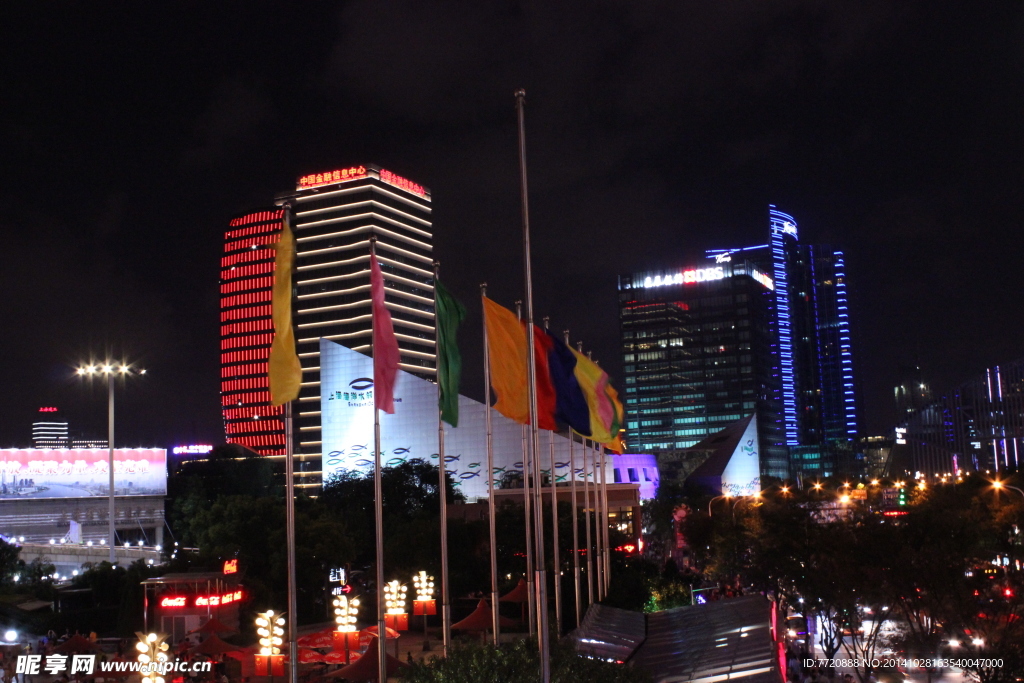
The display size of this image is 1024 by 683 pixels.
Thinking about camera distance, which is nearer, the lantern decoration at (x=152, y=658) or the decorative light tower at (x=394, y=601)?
the lantern decoration at (x=152, y=658)

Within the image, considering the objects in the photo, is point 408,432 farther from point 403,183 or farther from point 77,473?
point 403,183

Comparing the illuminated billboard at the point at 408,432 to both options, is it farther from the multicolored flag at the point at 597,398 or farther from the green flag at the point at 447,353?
the green flag at the point at 447,353

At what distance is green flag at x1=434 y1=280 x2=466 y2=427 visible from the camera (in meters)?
21.9

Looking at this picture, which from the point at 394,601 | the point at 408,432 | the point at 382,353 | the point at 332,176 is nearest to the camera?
the point at 382,353

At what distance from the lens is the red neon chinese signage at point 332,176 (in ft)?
531

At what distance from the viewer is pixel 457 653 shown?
18.5 metres

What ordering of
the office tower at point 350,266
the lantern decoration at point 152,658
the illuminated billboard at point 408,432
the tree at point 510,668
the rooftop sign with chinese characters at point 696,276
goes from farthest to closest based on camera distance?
the rooftop sign with chinese characters at point 696,276, the office tower at point 350,266, the illuminated billboard at point 408,432, the lantern decoration at point 152,658, the tree at point 510,668

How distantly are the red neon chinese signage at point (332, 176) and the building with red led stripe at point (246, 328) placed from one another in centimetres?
1253

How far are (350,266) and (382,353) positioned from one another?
143705 millimetres

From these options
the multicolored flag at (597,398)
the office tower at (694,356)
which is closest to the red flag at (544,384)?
the multicolored flag at (597,398)

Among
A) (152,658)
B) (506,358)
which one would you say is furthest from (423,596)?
(506,358)

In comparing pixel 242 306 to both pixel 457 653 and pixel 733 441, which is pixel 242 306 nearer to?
pixel 733 441

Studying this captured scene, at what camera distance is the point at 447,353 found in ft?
72.9

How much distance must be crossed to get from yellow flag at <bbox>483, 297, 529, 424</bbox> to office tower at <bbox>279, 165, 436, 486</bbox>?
442 feet
